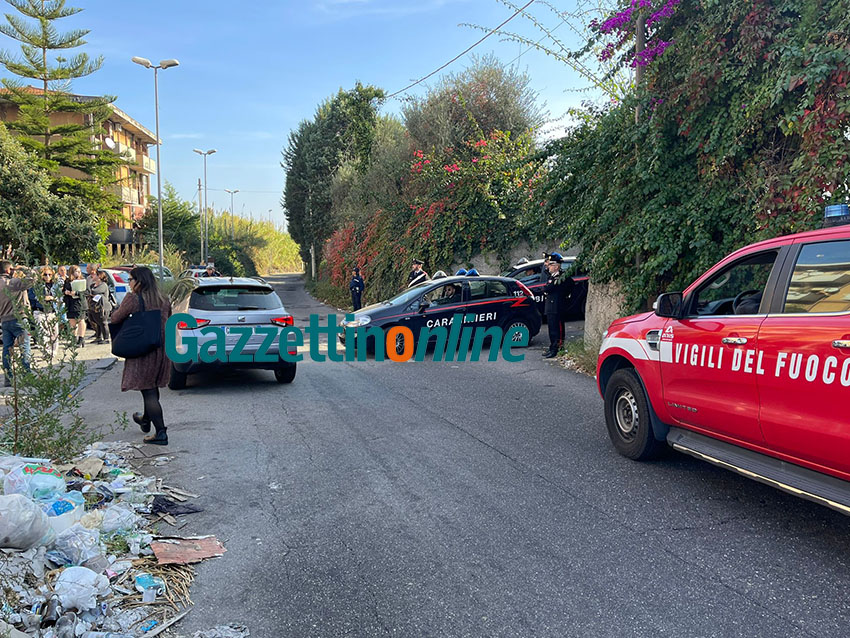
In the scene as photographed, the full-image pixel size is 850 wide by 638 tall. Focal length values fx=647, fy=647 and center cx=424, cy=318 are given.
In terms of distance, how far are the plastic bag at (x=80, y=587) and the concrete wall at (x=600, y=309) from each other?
8.80 m

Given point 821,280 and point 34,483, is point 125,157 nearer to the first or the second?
point 34,483

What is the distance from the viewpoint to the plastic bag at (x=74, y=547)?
3588 millimetres

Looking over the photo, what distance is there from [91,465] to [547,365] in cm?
760

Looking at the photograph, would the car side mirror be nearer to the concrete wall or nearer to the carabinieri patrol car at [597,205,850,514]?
the carabinieri patrol car at [597,205,850,514]

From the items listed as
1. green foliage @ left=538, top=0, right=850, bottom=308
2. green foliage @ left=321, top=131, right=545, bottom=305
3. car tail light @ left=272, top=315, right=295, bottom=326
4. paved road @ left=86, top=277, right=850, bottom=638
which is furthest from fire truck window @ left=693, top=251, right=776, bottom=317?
green foliage @ left=321, top=131, right=545, bottom=305

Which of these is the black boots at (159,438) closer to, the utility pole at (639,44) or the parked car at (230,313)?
the parked car at (230,313)

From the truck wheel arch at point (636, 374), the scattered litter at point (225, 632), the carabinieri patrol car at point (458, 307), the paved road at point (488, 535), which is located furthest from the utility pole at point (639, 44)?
the scattered litter at point (225, 632)

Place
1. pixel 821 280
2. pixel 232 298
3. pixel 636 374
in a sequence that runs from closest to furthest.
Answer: pixel 821 280 → pixel 636 374 → pixel 232 298

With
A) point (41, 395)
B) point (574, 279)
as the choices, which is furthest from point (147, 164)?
point (41, 395)

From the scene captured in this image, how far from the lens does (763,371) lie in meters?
4.07

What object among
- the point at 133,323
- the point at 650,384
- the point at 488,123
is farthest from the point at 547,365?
the point at 488,123

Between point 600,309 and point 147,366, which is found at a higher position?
point 600,309

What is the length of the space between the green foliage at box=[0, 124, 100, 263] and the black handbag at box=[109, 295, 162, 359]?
24.1 metres

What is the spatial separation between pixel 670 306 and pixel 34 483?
4.67 metres
